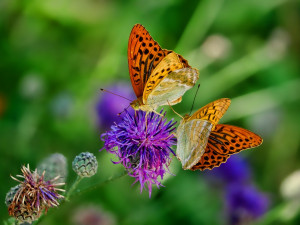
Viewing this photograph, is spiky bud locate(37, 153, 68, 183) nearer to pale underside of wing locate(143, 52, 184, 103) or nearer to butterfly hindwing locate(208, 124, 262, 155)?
pale underside of wing locate(143, 52, 184, 103)

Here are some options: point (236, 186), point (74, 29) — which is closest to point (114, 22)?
point (74, 29)

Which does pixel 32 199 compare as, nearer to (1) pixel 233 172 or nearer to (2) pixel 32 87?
(2) pixel 32 87

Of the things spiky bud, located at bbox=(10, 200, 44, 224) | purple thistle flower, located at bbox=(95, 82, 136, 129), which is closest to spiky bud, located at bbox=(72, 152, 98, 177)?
spiky bud, located at bbox=(10, 200, 44, 224)

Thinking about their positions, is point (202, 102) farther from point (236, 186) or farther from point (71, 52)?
point (71, 52)

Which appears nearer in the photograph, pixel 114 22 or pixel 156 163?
pixel 156 163

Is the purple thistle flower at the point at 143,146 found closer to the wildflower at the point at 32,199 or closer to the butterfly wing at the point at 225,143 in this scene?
the butterfly wing at the point at 225,143

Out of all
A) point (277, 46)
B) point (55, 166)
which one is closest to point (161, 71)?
point (55, 166)
